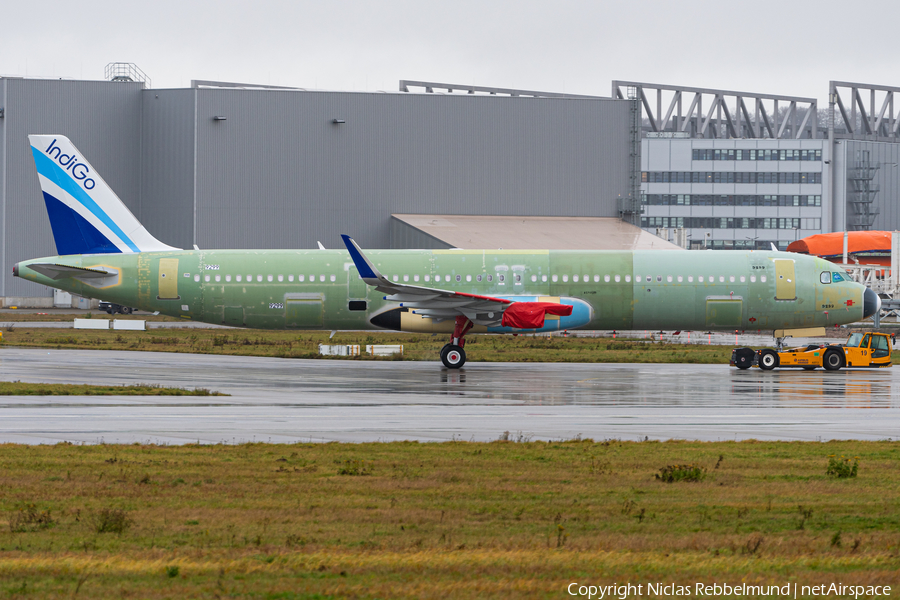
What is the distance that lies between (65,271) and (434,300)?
1458 centimetres

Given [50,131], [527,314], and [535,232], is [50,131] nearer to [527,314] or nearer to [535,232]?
[535,232]

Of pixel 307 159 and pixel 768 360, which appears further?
pixel 307 159

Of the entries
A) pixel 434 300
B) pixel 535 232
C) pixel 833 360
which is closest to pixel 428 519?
pixel 434 300

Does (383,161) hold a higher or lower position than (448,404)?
higher

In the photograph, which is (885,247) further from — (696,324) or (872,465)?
(872,465)

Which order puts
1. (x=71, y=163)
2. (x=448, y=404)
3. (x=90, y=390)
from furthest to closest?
(x=71, y=163), (x=90, y=390), (x=448, y=404)

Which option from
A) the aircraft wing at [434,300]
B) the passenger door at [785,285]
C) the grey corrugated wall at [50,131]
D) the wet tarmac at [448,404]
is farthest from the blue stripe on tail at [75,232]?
the grey corrugated wall at [50,131]

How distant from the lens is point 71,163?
38.5 m

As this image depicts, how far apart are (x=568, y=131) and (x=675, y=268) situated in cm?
4630

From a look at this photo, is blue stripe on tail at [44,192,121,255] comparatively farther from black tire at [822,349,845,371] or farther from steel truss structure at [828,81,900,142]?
steel truss structure at [828,81,900,142]

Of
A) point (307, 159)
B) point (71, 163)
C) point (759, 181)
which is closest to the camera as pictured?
point (71, 163)

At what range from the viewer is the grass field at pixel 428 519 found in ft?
28.5

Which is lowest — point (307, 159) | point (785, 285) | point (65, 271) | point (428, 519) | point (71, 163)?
point (428, 519)

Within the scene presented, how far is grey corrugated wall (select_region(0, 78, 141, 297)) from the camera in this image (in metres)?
78.8
